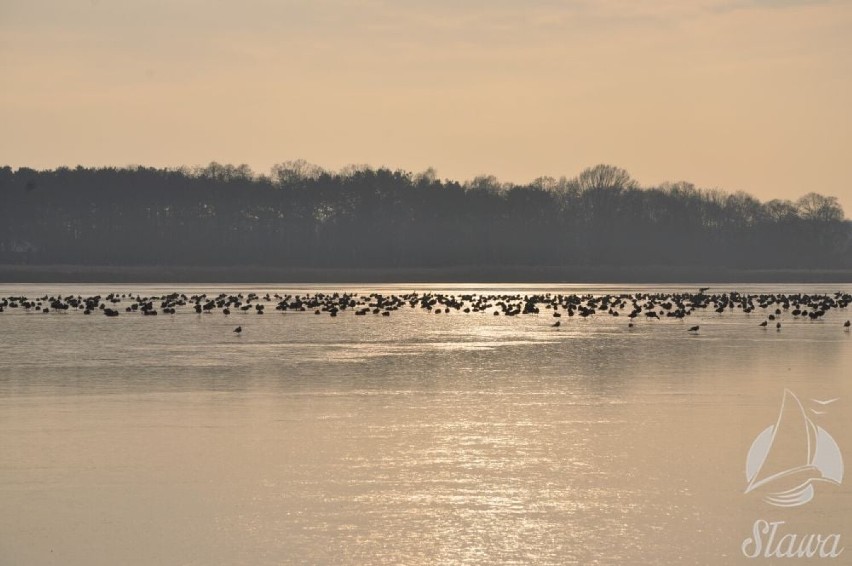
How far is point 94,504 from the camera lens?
11203 millimetres

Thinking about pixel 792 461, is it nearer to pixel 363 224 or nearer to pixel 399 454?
pixel 399 454

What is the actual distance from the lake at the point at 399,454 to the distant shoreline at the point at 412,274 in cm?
8539

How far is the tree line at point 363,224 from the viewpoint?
11769 cm

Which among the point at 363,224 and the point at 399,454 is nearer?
the point at 399,454

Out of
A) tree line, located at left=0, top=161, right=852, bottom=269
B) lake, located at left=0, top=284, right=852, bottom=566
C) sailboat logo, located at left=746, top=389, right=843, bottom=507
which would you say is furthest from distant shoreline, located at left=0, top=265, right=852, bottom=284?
sailboat logo, located at left=746, top=389, right=843, bottom=507

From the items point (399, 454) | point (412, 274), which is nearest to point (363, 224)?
point (412, 274)

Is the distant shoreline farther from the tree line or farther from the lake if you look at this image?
the lake

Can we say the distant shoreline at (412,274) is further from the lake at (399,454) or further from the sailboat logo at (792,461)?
the sailboat logo at (792,461)

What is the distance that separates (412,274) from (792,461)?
4318 inches

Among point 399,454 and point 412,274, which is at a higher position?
point 412,274

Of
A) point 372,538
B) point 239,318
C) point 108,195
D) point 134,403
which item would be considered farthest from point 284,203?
point 372,538

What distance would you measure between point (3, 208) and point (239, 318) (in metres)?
81.5

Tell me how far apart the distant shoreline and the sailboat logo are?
96.7 m

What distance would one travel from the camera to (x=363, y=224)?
12631cm
